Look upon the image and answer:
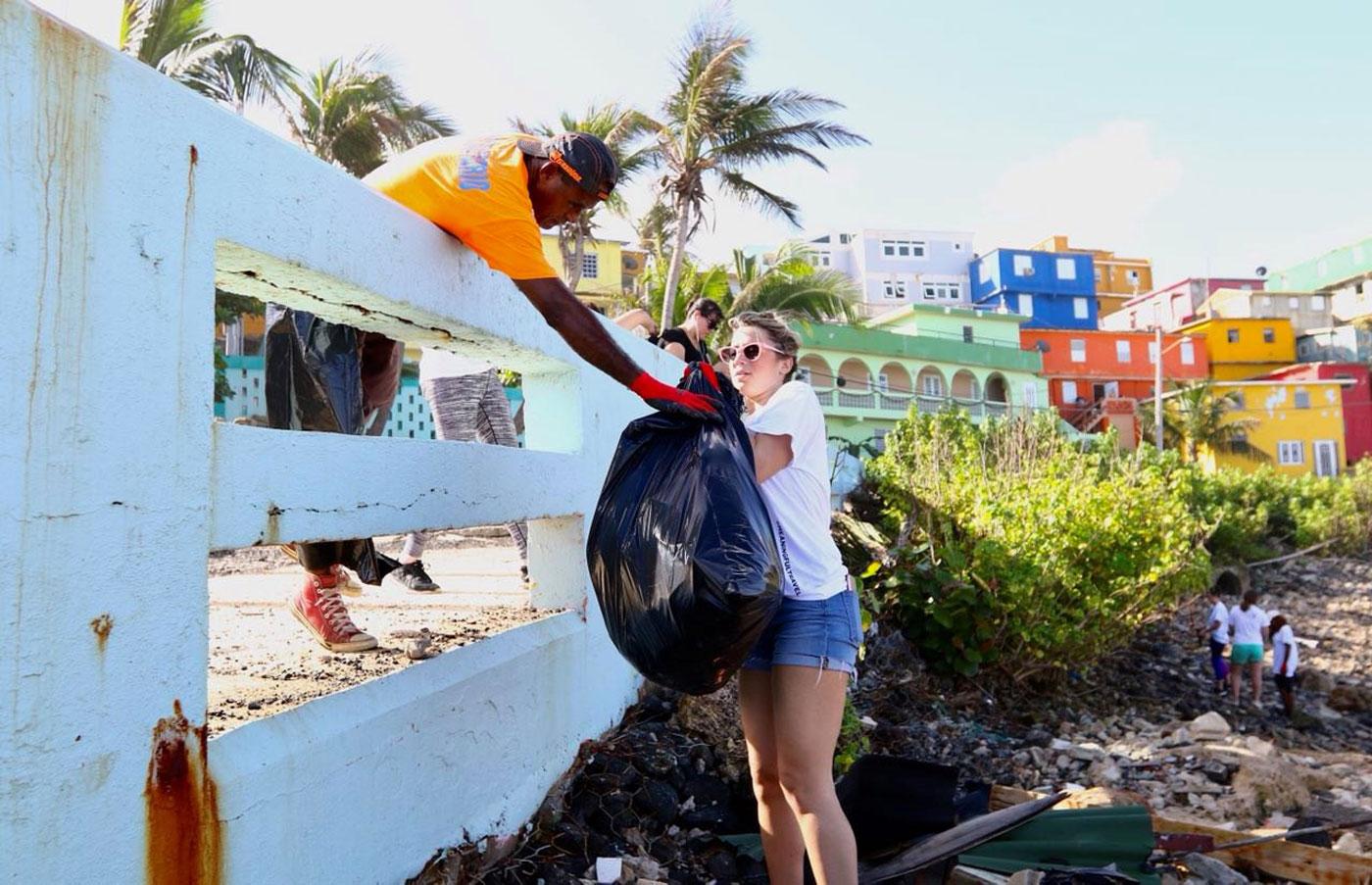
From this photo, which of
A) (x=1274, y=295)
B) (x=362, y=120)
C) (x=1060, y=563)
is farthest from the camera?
(x=1274, y=295)

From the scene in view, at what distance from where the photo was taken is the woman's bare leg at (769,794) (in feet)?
8.97

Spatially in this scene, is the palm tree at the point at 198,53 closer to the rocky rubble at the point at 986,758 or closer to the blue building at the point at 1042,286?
the rocky rubble at the point at 986,758

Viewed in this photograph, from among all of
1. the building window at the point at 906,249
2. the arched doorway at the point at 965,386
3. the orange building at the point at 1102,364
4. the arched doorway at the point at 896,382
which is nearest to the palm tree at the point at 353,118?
the arched doorway at the point at 896,382

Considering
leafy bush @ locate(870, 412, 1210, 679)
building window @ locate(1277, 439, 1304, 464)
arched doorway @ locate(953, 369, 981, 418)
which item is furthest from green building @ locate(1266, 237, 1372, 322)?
leafy bush @ locate(870, 412, 1210, 679)

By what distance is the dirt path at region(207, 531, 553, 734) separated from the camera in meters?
2.59

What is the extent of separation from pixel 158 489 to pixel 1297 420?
45.4 metres

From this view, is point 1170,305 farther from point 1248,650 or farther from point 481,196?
point 481,196

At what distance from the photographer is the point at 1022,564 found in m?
7.42

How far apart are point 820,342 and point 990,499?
23.2 m

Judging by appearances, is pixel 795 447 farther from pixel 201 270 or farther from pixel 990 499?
pixel 990 499

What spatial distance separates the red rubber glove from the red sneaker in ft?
4.04

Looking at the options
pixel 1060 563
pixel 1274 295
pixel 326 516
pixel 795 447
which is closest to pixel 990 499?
pixel 1060 563

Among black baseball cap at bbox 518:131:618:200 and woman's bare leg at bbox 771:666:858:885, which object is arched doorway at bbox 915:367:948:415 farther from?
woman's bare leg at bbox 771:666:858:885

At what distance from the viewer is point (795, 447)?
2637 mm
